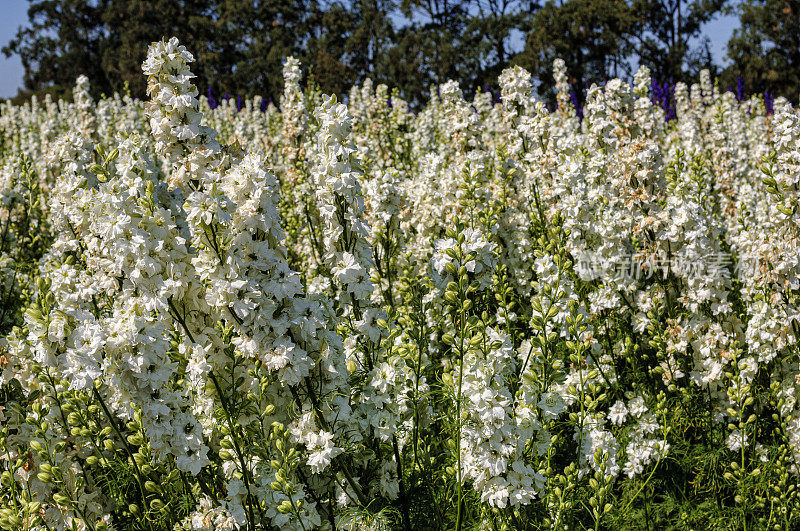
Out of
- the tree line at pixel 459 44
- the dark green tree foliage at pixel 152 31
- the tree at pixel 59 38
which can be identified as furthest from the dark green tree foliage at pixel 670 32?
the tree at pixel 59 38

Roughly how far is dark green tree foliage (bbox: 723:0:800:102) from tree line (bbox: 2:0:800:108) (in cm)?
5

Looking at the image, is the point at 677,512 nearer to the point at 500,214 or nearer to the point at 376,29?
the point at 500,214

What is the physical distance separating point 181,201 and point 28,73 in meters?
63.8

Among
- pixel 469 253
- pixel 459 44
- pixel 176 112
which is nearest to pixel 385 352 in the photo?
pixel 469 253

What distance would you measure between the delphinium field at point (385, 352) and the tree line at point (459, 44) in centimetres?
2287

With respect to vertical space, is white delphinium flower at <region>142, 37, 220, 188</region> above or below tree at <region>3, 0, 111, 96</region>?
below

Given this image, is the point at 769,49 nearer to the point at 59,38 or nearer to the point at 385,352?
the point at 385,352

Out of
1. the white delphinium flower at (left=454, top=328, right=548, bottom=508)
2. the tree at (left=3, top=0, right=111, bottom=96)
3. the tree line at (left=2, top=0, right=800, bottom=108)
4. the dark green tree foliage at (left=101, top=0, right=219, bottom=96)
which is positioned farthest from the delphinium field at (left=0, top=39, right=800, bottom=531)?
the tree at (left=3, top=0, right=111, bottom=96)

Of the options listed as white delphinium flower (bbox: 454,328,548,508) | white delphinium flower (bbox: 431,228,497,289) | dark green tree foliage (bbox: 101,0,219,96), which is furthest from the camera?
dark green tree foliage (bbox: 101,0,219,96)

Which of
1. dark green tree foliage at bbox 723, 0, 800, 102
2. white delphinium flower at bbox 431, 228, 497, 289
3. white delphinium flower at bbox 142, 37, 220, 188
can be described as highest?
dark green tree foliage at bbox 723, 0, 800, 102

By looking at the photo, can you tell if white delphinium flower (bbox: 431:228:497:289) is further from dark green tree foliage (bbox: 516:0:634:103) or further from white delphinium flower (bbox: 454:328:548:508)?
dark green tree foliage (bbox: 516:0:634:103)

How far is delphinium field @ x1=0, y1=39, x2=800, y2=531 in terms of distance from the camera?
2.64m

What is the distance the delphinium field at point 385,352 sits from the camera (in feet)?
8.65

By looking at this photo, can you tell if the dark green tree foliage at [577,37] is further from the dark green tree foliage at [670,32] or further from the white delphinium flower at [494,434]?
the white delphinium flower at [494,434]
